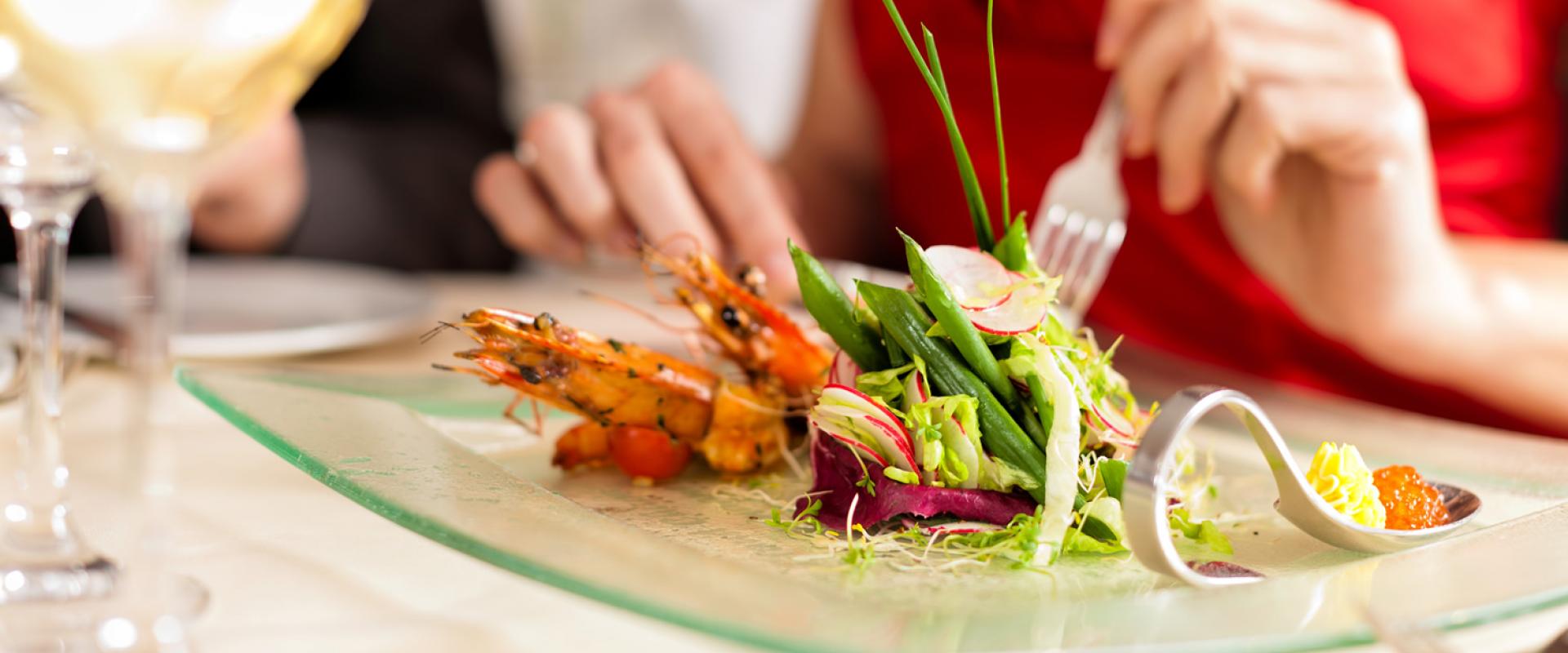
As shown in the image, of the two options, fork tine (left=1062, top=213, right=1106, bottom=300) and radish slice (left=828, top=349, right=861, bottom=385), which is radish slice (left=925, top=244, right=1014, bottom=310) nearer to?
radish slice (left=828, top=349, right=861, bottom=385)

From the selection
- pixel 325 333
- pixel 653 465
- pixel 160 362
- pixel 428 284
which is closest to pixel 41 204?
pixel 160 362

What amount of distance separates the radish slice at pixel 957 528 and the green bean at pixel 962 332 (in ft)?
0.15

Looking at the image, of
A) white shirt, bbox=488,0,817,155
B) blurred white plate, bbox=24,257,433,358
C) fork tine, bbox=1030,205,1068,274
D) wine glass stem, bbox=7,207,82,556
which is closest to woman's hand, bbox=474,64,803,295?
blurred white plate, bbox=24,257,433,358

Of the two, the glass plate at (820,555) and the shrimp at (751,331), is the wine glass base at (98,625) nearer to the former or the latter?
the glass plate at (820,555)

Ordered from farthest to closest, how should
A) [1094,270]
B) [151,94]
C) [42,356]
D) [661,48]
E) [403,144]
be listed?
[661,48] → [403,144] → [1094,270] → [42,356] → [151,94]

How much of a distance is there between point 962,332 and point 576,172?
2.64 ft

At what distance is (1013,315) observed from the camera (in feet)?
1.78

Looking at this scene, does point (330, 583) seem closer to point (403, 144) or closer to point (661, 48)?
point (403, 144)

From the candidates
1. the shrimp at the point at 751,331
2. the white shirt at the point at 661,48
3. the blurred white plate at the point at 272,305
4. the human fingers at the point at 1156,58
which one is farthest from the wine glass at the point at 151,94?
the white shirt at the point at 661,48

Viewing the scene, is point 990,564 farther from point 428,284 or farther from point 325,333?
point 428,284

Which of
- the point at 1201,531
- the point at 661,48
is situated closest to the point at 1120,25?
the point at 1201,531

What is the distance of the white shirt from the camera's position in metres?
3.02

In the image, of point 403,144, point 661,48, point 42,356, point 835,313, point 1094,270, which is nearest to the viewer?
point 42,356

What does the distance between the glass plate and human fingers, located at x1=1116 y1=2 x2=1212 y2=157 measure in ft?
1.15
